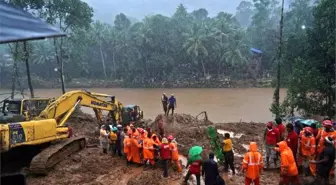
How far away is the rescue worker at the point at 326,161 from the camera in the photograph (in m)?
7.77

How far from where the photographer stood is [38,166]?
402 inches

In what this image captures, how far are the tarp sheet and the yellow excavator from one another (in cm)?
670

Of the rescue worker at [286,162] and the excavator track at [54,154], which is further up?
the rescue worker at [286,162]

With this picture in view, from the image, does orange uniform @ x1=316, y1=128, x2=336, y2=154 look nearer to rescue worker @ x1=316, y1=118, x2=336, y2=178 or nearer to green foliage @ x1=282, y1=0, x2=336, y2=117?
rescue worker @ x1=316, y1=118, x2=336, y2=178

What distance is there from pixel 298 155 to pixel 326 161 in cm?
193

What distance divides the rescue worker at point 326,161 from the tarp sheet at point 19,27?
6.62m

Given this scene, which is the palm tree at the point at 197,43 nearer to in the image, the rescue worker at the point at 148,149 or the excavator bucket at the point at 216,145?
the excavator bucket at the point at 216,145

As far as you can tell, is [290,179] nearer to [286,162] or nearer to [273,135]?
[286,162]

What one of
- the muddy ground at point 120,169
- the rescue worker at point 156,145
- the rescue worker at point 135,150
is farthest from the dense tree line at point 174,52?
the rescue worker at point 156,145

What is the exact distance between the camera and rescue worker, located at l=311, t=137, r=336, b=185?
7.77m

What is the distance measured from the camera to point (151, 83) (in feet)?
162

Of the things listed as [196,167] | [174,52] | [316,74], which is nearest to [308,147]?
[196,167]

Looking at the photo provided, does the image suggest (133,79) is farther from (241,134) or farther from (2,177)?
(2,177)

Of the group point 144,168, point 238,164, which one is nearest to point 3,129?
point 144,168
